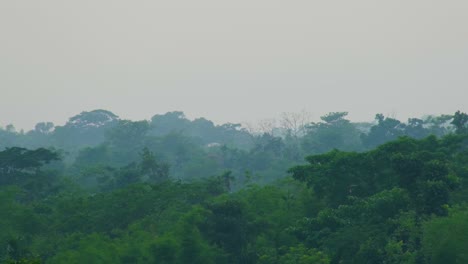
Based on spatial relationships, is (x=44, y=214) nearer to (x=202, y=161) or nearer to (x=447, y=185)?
(x=447, y=185)

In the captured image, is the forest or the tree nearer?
the forest

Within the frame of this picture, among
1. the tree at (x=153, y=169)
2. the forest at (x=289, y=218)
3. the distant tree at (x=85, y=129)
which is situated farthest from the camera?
the distant tree at (x=85, y=129)

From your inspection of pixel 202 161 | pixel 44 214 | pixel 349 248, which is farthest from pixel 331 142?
pixel 349 248

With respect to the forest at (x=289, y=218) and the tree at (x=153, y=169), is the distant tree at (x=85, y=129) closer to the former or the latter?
the tree at (x=153, y=169)

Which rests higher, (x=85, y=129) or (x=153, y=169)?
(x=85, y=129)

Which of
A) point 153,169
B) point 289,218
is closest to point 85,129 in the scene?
point 153,169

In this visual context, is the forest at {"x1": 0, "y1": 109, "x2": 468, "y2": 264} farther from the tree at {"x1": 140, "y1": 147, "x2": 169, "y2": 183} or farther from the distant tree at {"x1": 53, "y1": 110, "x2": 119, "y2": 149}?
the distant tree at {"x1": 53, "y1": 110, "x2": 119, "y2": 149}

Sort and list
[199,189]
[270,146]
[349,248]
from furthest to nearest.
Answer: [270,146] → [199,189] → [349,248]

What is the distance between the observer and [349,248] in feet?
74.2

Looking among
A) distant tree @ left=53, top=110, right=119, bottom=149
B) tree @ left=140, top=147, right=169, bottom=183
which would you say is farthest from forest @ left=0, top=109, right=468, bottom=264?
distant tree @ left=53, top=110, right=119, bottom=149

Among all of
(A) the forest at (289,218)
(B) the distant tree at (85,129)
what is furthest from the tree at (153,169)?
(B) the distant tree at (85,129)

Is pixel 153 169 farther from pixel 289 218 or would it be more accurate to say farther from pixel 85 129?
pixel 85 129

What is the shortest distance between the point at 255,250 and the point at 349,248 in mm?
3969

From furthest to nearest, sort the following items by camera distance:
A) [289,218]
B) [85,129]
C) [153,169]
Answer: [85,129], [153,169], [289,218]
